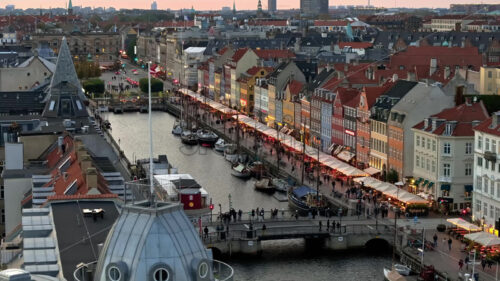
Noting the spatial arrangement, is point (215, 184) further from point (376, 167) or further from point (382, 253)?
point (382, 253)

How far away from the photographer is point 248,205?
58906mm

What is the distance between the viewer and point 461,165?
54344mm

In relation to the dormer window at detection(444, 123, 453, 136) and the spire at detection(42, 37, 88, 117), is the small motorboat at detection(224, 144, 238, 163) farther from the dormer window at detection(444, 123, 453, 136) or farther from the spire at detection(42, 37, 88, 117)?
the dormer window at detection(444, 123, 453, 136)

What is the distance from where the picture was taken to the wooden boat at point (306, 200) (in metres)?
55.7

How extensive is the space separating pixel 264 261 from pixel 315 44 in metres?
82.9

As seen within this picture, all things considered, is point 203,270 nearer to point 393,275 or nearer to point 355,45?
point 393,275

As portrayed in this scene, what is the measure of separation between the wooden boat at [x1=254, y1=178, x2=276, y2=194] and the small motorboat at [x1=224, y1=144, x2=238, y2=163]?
8.53 m

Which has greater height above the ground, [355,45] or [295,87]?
[355,45]

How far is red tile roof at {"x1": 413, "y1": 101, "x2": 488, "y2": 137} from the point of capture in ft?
178

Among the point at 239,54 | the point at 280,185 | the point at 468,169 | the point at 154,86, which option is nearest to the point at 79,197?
the point at 468,169

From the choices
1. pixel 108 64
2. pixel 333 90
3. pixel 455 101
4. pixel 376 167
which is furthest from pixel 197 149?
pixel 108 64

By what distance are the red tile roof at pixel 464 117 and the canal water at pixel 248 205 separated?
927 centimetres

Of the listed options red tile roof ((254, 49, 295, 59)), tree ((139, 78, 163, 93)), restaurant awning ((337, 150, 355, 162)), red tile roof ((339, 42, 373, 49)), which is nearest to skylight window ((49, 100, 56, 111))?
restaurant awning ((337, 150, 355, 162))

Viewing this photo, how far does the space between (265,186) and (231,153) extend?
42.1ft
